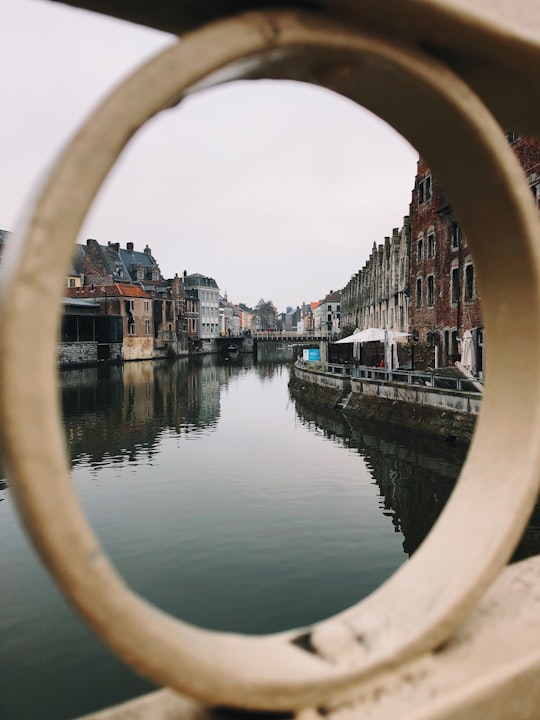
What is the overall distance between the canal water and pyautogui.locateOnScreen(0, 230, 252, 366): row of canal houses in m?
33.5

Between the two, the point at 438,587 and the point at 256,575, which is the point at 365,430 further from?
the point at 438,587

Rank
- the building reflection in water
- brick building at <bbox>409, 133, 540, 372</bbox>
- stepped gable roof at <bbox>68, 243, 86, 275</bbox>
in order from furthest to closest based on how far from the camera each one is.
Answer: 1. stepped gable roof at <bbox>68, 243, 86, 275</bbox>
2. brick building at <bbox>409, 133, 540, 372</bbox>
3. the building reflection in water

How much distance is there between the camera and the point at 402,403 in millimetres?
20344

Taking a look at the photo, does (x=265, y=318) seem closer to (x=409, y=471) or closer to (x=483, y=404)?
(x=409, y=471)

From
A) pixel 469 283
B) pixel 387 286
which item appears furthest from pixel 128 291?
pixel 469 283

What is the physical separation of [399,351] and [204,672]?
2737cm

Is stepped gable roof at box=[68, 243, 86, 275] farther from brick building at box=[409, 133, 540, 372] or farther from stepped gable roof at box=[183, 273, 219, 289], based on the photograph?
brick building at box=[409, 133, 540, 372]

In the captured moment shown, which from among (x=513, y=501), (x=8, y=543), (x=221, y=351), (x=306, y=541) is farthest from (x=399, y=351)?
(x=221, y=351)

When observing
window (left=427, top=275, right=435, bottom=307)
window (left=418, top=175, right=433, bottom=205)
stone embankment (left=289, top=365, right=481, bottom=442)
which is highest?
window (left=418, top=175, right=433, bottom=205)

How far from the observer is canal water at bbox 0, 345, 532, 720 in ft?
20.2

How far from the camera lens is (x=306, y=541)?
927 cm

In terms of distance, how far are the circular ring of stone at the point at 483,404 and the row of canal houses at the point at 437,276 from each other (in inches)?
658

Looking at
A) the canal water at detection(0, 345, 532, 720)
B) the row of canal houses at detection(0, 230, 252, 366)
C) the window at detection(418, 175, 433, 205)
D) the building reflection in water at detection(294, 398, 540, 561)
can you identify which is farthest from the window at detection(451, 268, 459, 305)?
the row of canal houses at detection(0, 230, 252, 366)

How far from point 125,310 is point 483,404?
58454mm
